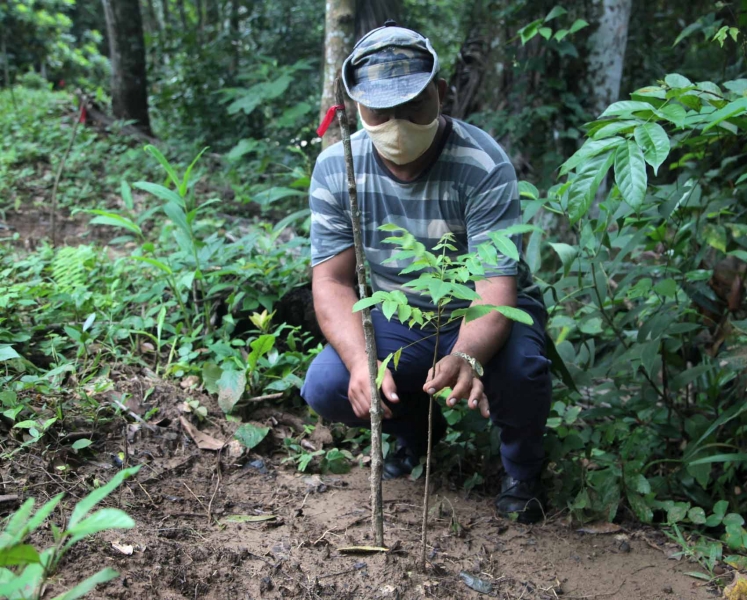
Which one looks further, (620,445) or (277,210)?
(277,210)

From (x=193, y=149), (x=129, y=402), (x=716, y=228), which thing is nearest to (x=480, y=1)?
(x=193, y=149)

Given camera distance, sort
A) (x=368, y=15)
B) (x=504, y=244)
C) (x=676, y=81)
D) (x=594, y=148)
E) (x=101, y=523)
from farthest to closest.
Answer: (x=368, y=15), (x=676, y=81), (x=594, y=148), (x=504, y=244), (x=101, y=523)

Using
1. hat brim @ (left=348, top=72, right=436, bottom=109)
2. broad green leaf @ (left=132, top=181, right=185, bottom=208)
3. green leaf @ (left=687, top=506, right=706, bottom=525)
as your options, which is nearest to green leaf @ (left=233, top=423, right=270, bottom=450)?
broad green leaf @ (left=132, top=181, right=185, bottom=208)

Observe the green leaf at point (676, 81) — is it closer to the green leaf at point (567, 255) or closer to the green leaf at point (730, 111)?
the green leaf at point (730, 111)

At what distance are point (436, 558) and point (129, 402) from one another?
127 cm

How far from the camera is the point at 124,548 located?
167 centimetres

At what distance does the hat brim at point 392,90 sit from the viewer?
198 cm

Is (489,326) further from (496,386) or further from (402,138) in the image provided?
(402,138)

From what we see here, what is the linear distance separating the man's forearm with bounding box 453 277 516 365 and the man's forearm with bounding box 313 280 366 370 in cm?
34

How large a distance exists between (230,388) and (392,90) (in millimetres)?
1254

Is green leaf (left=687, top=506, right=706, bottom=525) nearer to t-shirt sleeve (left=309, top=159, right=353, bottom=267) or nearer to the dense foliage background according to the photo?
the dense foliage background

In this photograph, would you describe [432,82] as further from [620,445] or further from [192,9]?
[192,9]

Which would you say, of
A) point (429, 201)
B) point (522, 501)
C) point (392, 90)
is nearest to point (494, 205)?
point (429, 201)

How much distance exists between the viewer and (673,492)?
8.12 feet
